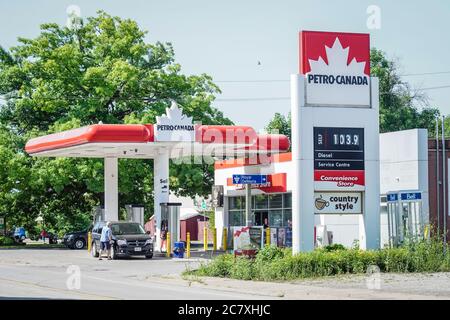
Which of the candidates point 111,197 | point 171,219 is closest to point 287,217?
point 171,219

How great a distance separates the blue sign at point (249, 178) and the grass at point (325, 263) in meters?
15.5

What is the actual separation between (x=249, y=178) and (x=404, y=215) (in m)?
13.5

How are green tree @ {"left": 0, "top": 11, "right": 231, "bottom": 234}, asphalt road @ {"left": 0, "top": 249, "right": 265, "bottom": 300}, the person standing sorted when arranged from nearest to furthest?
asphalt road @ {"left": 0, "top": 249, "right": 265, "bottom": 300} → the person standing → green tree @ {"left": 0, "top": 11, "right": 231, "bottom": 234}

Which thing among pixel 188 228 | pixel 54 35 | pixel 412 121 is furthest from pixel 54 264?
pixel 412 121

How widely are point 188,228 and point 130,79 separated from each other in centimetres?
2617

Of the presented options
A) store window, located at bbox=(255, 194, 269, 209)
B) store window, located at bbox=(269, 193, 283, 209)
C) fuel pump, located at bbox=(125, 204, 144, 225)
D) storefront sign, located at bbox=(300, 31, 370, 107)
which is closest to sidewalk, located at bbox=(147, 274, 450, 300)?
storefront sign, located at bbox=(300, 31, 370, 107)

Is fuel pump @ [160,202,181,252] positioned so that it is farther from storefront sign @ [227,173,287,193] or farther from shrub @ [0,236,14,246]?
shrub @ [0,236,14,246]

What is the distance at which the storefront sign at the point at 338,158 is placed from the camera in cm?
3131

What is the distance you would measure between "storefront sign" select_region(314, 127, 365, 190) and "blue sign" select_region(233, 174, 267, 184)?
1429 centimetres

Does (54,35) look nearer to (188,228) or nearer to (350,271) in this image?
(188,228)

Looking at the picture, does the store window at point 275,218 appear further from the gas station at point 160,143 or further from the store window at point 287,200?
the gas station at point 160,143

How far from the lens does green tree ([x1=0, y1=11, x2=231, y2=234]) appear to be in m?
56.3

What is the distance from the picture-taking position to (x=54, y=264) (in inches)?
1499

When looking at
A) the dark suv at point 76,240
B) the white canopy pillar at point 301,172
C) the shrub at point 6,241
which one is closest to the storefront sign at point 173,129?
the white canopy pillar at point 301,172
